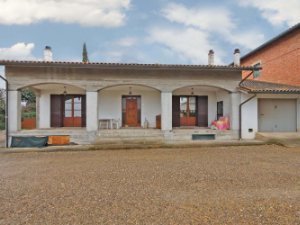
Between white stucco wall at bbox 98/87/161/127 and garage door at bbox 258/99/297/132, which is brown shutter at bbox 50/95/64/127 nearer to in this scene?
white stucco wall at bbox 98/87/161/127

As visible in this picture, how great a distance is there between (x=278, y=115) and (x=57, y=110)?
44.1 ft

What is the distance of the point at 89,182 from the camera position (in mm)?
5418

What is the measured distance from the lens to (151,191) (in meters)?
4.76

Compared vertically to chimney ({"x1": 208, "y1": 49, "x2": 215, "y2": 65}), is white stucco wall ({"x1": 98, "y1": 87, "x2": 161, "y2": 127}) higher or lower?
lower

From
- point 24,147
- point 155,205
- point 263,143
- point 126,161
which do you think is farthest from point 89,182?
point 263,143

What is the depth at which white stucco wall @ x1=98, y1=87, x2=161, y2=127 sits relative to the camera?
47.9 ft

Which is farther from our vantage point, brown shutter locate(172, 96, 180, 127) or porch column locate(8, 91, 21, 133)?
brown shutter locate(172, 96, 180, 127)

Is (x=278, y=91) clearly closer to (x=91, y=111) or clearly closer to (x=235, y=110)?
(x=235, y=110)

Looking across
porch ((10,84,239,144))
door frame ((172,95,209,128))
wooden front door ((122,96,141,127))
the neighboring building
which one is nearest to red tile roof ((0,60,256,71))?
porch ((10,84,239,144))

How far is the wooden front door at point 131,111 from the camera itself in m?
14.9

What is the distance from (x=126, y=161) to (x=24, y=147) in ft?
19.0

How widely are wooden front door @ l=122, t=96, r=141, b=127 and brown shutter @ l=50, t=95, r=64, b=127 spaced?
12.9 feet

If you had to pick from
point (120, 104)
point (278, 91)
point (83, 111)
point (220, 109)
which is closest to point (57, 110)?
point (83, 111)

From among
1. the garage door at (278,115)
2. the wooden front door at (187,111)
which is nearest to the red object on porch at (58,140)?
the wooden front door at (187,111)
